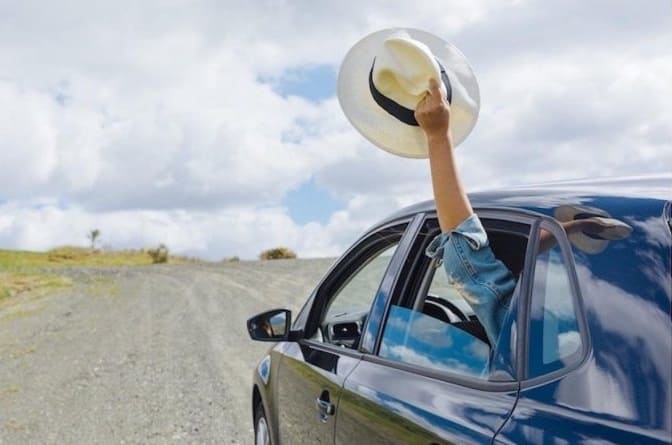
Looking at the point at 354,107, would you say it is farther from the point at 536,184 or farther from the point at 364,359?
the point at 364,359

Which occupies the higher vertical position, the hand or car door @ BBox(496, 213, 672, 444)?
the hand

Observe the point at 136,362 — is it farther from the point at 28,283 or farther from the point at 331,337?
the point at 28,283

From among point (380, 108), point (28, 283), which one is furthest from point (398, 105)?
point (28, 283)

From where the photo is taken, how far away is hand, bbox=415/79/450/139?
2494 mm

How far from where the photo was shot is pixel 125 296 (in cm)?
1950

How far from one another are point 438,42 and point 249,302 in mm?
13991

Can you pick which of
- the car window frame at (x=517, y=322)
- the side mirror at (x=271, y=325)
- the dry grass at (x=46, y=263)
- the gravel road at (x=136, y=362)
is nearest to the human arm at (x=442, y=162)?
the car window frame at (x=517, y=322)

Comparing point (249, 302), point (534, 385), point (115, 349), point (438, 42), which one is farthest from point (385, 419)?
point (249, 302)

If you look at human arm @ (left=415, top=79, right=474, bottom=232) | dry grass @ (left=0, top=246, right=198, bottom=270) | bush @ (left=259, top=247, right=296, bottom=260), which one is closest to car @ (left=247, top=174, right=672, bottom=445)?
human arm @ (left=415, top=79, right=474, bottom=232)

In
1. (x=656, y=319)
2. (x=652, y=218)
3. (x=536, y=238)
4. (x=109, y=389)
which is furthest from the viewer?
(x=109, y=389)

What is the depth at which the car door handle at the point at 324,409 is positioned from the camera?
3144 mm

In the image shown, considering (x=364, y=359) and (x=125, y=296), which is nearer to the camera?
(x=364, y=359)

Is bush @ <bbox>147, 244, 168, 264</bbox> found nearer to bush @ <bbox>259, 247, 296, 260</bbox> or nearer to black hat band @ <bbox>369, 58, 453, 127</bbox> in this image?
bush @ <bbox>259, 247, 296, 260</bbox>

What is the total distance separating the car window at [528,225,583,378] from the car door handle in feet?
4.18
